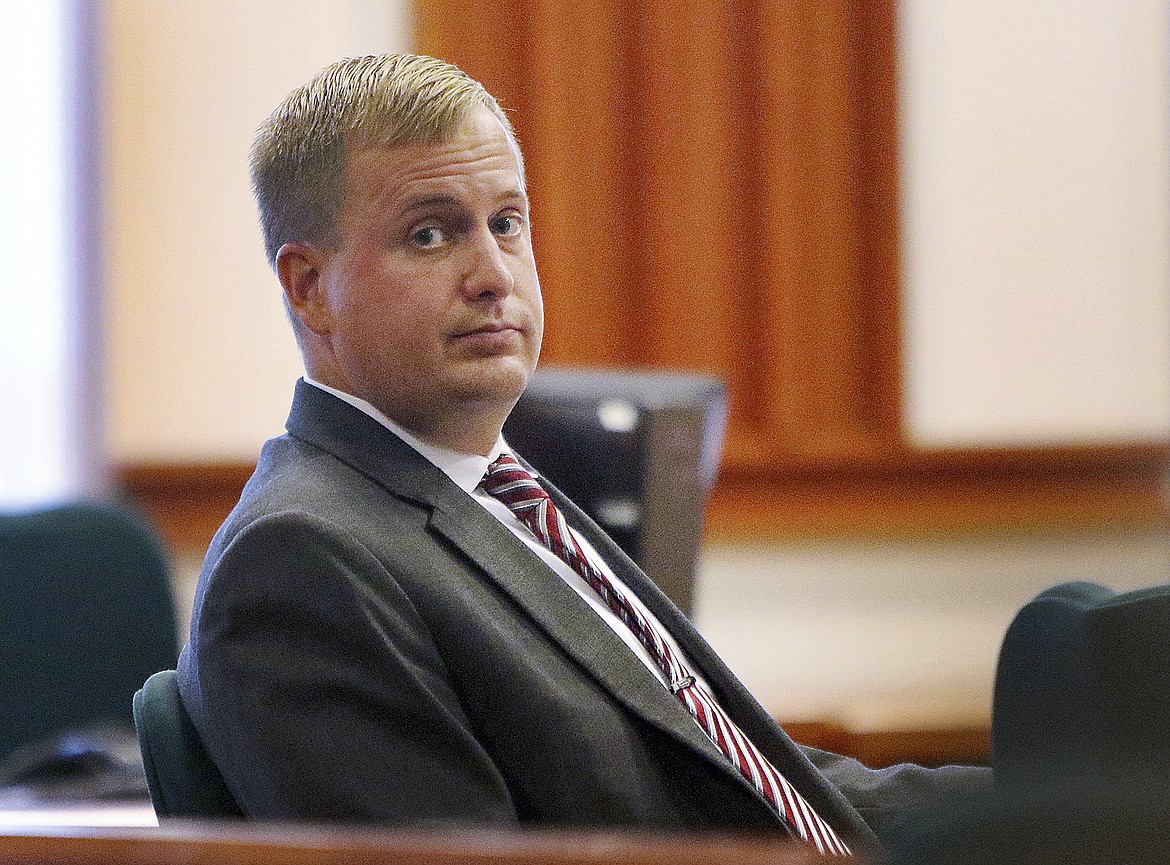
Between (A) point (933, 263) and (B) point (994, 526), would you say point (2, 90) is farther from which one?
(B) point (994, 526)

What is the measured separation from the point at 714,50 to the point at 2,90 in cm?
171

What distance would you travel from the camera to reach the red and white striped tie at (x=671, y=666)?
1.32 m

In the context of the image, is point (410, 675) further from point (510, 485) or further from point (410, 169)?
point (410, 169)

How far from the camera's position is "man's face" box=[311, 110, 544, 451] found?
1.33 metres

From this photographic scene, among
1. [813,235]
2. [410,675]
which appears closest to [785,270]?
[813,235]

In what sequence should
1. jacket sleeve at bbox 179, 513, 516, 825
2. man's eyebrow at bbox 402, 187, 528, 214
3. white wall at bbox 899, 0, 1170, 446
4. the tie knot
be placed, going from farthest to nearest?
white wall at bbox 899, 0, 1170, 446, the tie knot, man's eyebrow at bbox 402, 187, 528, 214, jacket sleeve at bbox 179, 513, 516, 825

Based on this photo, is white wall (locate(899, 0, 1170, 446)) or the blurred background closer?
the blurred background

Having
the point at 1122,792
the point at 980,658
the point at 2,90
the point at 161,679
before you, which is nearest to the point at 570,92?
the point at 2,90

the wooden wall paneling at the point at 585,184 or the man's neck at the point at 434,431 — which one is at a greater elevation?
the wooden wall paneling at the point at 585,184

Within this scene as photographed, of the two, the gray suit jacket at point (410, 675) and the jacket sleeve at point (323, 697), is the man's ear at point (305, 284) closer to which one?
the gray suit jacket at point (410, 675)

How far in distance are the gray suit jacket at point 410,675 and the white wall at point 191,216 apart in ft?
6.38

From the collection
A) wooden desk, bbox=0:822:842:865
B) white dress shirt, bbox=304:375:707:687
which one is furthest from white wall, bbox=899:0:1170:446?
wooden desk, bbox=0:822:842:865

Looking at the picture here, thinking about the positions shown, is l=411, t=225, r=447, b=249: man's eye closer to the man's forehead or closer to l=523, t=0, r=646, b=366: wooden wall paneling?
the man's forehead

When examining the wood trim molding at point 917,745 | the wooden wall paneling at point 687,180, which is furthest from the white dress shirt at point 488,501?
the wooden wall paneling at point 687,180
